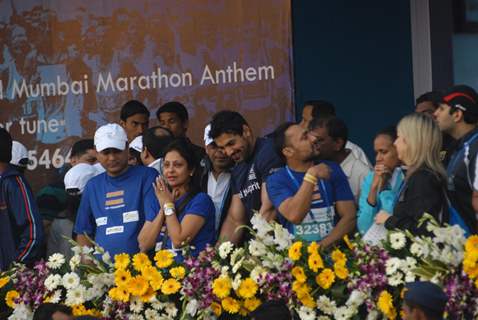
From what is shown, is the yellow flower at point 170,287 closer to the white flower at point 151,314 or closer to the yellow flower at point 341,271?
the white flower at point 151,314

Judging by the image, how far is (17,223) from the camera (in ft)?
31.6

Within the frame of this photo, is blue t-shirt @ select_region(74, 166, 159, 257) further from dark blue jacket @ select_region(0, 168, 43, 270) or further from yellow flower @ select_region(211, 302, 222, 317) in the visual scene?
yellow flower @ select_region(211, 302, 222, 317)

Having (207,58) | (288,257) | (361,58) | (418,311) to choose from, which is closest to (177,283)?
(288,257)

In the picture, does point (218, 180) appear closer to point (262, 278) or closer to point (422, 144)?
point (262, 278)

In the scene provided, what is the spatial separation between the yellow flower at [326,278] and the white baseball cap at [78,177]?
8.34 ft

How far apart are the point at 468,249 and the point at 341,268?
805 millimetres

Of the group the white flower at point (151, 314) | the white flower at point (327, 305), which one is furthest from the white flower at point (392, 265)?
the white flower at point (151, 314)

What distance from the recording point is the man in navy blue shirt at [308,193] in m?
8.56

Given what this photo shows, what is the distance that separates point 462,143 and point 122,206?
239cm

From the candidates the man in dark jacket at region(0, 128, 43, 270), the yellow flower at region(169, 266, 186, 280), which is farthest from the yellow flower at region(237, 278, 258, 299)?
the man in dark jacket at region(0, 128, 43, 270)

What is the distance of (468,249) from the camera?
25.8 ft

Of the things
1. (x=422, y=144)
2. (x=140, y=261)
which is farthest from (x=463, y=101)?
(x=140, y=261)

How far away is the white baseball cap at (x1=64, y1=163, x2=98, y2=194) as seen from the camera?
10.1 metres

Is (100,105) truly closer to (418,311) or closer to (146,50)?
(146,50)
